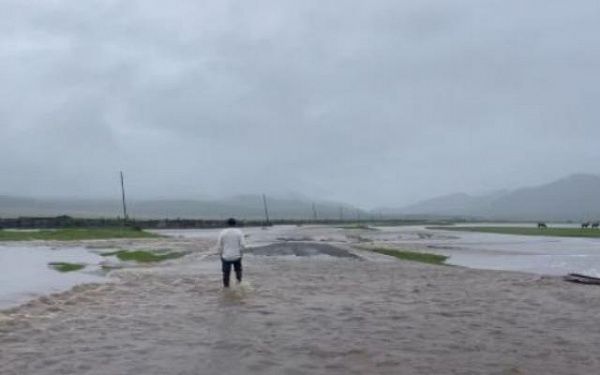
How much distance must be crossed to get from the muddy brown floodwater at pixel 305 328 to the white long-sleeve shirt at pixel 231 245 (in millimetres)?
1166

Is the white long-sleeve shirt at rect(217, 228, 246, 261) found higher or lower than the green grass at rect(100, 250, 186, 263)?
higher

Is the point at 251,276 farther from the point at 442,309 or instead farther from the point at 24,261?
the point at 24,261

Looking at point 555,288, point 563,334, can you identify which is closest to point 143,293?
point 563,334

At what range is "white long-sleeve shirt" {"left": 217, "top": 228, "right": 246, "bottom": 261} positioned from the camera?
2286 cm

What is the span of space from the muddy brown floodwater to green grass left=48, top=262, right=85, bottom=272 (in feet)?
22.9

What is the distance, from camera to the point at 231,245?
2286 centimetres

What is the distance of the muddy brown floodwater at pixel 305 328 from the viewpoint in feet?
41.1

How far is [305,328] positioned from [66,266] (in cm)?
2203

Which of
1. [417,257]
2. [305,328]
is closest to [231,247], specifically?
[305,328]

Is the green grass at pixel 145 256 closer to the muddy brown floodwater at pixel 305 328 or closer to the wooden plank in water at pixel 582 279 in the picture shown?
the muddy brown floodwater at pixel 305 328

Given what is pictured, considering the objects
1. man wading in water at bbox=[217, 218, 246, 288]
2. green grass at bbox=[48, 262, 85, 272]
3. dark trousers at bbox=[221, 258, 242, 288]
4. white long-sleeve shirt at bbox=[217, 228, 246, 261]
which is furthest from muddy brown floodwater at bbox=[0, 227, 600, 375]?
green grass at bbox=[48, 262, 85, 272]

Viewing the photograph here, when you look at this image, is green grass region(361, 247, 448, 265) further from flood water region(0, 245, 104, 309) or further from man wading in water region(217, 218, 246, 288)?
Answer: man wading in water region(217, 218, 246, 288)

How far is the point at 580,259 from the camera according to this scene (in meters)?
47.8

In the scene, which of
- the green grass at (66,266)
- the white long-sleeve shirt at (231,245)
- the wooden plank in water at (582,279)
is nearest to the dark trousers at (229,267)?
the white long-sleeve shirt at (231,245)
